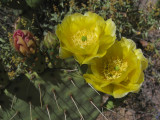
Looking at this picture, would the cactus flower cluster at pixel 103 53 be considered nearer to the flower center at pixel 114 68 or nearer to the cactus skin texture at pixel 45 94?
the flower center at pixel 114 68

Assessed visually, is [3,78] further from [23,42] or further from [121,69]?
[121,69]

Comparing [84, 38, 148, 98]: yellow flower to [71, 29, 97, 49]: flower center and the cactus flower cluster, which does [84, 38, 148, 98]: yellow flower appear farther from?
[71, 29, 97, 49]: flower center

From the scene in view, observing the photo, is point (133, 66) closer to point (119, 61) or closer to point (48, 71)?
point (119, 61)

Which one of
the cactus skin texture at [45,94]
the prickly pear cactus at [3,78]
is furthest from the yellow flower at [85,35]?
the prickly pear cactus at [3,78]

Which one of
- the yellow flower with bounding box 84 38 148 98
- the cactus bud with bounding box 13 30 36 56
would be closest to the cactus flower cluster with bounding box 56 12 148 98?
the yellow flower with bounding box 84 38 148 98

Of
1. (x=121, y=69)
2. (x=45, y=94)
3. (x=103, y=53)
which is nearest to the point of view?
(x=103, y=53)

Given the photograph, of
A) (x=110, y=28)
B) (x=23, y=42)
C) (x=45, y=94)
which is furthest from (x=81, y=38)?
(x=45, y=94)
